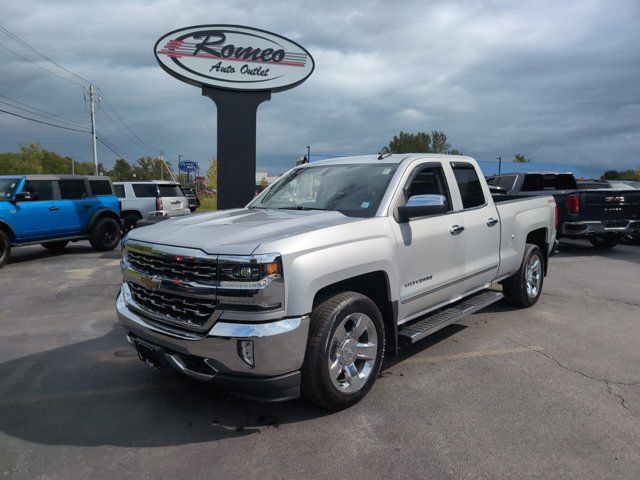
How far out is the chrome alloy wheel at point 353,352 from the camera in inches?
131

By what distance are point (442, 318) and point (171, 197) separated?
12.9 meters

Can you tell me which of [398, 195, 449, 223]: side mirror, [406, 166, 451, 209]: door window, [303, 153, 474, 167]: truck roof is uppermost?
[303, 153, 474, 167]: truck roof

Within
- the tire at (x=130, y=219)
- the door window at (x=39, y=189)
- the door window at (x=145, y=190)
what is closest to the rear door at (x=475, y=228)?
the door window at (x=39, y=189)

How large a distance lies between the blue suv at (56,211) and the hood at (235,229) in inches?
311

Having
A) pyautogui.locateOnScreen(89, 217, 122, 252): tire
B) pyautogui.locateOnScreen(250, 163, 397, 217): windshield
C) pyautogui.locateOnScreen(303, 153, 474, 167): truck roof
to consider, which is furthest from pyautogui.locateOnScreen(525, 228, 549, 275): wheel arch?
pyautogui.locateOnScreen(89, 217, 122, 252): tire

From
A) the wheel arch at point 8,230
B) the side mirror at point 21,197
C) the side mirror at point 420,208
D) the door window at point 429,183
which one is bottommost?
the wheel arch at point 8,230

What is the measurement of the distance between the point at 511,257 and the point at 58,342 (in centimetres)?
524

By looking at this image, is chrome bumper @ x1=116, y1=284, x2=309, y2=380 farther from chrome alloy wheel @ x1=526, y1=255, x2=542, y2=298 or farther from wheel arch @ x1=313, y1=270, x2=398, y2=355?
chrome alloy wheel @ x1=526, y1=255, x2=542, y2=298

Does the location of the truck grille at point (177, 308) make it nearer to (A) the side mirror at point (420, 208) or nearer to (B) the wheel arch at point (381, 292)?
(B) the wheel arch at point (381, 292)

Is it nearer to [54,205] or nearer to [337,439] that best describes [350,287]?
[337,439]

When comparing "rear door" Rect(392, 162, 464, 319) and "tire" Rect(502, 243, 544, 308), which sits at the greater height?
"rear door" Rect(392, 162, 464, 319)

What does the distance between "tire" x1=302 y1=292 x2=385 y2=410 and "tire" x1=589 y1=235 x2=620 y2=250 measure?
1000cm

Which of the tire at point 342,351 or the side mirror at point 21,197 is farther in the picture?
the side mirror at point 21,197

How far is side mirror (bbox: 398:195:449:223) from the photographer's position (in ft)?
12.2
